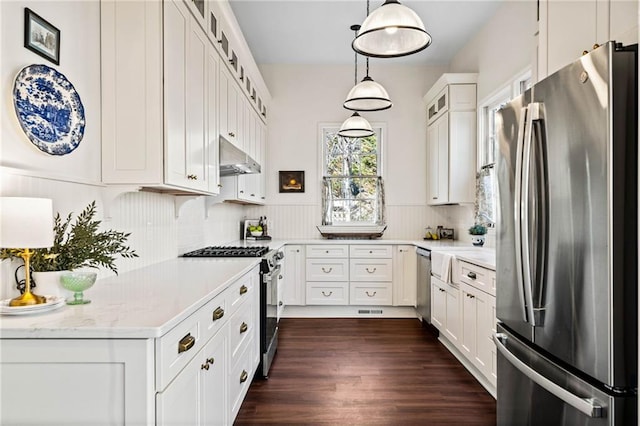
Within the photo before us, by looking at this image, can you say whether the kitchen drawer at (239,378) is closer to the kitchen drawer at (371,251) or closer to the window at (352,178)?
the kitchen drawer at (371,251)

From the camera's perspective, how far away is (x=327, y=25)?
170 inches

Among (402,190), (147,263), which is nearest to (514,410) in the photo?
(147,263)

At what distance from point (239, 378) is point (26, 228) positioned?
148 centimetres

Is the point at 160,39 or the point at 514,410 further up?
the point at 160,39

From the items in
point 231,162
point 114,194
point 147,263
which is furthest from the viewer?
point 231,162

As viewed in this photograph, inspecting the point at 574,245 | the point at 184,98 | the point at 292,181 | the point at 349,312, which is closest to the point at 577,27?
the point at 574,245

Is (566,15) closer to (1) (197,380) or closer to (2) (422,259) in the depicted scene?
(1) (197,380)

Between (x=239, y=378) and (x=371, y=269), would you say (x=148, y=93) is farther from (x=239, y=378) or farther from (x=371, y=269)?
(x=371, y=269)

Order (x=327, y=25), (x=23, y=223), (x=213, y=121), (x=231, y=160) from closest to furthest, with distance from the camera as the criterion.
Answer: (x=23, y=223) < (x=213, y=121) < (x=231, y=160) < (x=327, y=25)

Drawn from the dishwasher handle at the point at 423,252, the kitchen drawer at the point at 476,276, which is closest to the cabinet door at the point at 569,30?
the kitchen drawer at the point at 476,276

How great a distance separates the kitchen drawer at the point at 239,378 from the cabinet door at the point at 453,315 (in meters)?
1.72

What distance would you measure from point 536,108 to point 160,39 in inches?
68.3

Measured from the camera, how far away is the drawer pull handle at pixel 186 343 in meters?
1.35

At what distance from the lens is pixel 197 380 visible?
1544 millimetres
